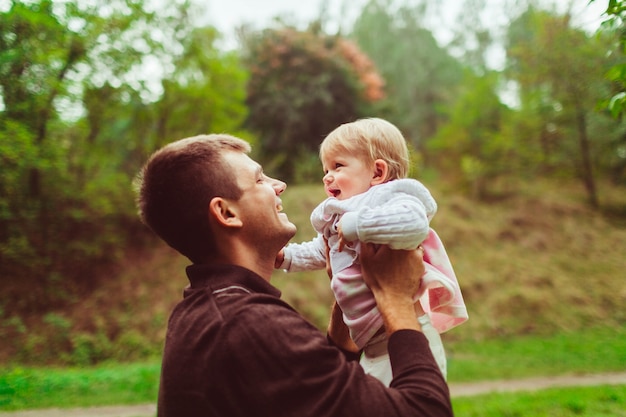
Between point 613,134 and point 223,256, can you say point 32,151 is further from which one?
point 613,134

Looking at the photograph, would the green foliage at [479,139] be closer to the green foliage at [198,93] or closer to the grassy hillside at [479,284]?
the grassy hillside at [479,284]

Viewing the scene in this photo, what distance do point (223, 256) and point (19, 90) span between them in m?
7.76

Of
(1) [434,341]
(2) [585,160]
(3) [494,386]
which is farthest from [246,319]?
(2) [585,160]

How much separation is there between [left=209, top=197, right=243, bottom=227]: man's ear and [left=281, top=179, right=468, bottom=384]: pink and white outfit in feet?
1.38

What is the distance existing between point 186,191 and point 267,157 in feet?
48.2

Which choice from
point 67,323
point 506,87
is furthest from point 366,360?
point 506,87

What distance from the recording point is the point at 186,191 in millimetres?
1597

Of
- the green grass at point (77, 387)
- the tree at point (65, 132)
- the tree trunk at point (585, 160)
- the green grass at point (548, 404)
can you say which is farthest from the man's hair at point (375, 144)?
the tree trunk at point (585, 160)

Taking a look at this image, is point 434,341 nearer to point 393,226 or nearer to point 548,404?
point 393,226

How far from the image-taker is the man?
1.26 m

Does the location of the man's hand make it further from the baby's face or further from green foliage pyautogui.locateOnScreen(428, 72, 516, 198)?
green foliage pyautogui.locateOnScreen(428, 72, 516, 198)

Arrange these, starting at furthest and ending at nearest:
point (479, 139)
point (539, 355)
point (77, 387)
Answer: point (479, 139), point (539, 355), point (77, 387)

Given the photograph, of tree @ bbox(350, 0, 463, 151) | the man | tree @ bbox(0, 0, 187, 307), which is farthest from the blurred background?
tree @ bbox(350, 0, 463, 151)

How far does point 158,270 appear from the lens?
1164 cm
